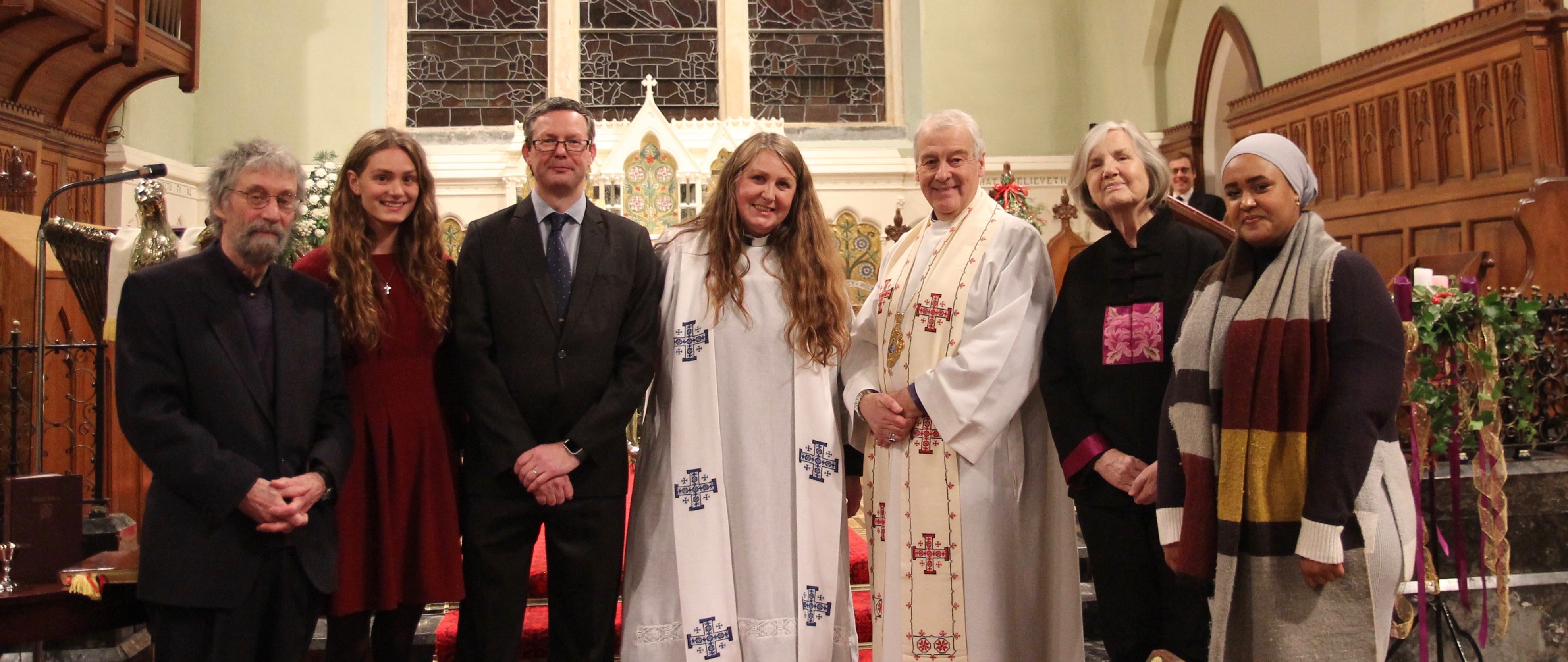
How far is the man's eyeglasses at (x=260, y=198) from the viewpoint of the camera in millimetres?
2248

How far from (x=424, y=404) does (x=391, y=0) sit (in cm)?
769

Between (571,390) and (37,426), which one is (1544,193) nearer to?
(571,390)

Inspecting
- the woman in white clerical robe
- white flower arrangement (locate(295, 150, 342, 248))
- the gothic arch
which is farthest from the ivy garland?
white flower arrangement (locate(295, 150, 342, 248))

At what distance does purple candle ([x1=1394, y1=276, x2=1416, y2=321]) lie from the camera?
9.96ft

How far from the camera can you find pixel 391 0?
8.98 m

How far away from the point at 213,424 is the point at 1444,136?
5728mm

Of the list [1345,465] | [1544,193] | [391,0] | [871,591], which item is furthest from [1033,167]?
[1345,465]

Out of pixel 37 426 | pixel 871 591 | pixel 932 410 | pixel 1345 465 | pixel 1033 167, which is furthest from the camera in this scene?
pixel 1033 167

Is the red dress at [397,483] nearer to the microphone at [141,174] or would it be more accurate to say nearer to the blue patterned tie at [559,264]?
the blue patterned tie at [559,264]

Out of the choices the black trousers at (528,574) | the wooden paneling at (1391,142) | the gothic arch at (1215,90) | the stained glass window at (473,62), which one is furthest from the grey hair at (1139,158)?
the stained glass window at (473,62)

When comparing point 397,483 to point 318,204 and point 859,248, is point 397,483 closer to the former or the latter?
point 318,204

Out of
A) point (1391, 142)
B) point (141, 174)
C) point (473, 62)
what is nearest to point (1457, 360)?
point (1391, 142)

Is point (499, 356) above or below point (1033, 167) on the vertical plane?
below

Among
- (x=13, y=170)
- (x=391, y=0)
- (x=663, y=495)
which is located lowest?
(x=663, y=495)
